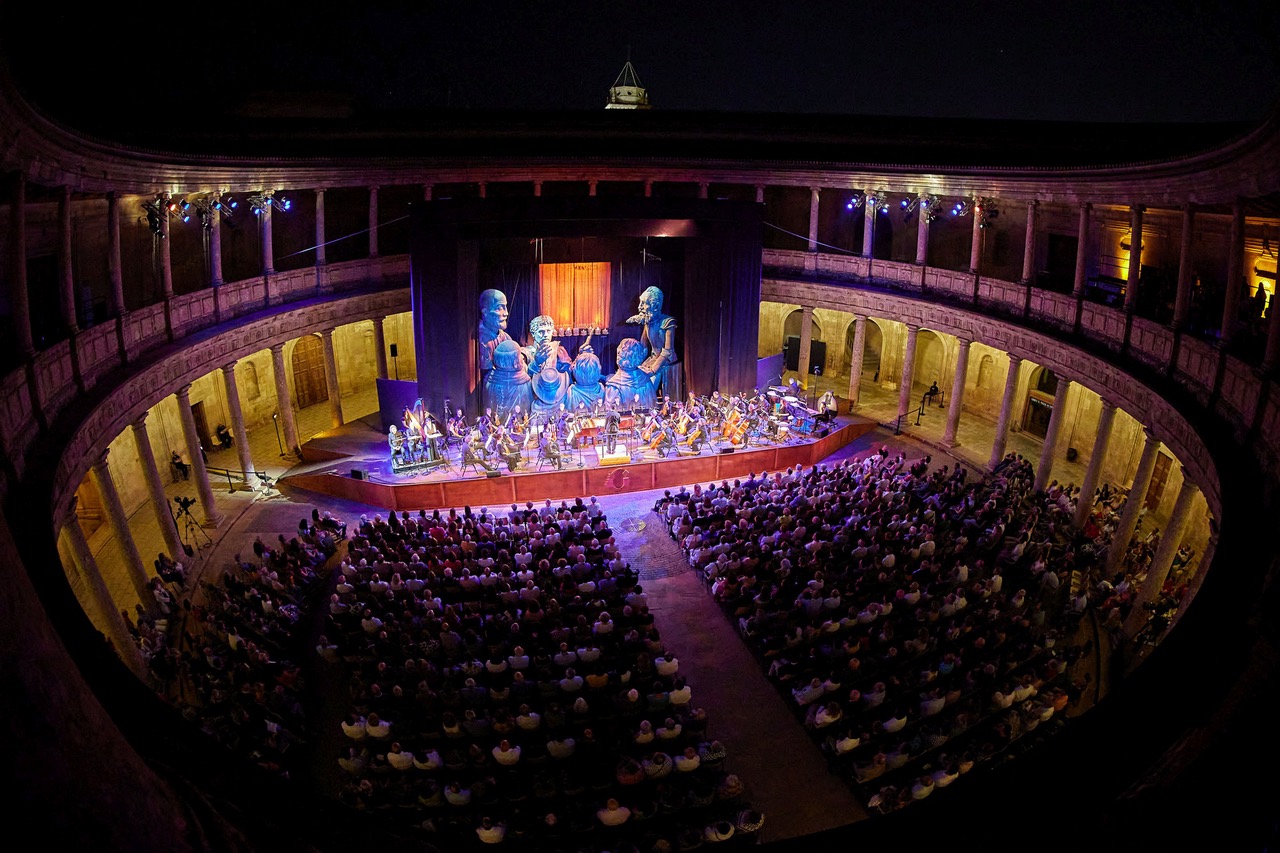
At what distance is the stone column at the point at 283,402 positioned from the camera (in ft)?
86.5

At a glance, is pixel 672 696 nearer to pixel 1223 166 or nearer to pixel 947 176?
pixel 1223 166

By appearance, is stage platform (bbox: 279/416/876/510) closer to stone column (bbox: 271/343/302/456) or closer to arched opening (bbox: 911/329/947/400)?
stone column (bbox: 271/343/302/456)

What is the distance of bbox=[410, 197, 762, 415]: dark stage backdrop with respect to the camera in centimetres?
2672

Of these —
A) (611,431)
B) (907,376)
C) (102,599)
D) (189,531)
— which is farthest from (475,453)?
(907,376)

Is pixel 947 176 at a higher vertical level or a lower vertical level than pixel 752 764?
higher

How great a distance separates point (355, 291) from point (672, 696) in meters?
19.6

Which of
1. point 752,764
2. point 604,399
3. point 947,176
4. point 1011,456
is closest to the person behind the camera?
point 752,764

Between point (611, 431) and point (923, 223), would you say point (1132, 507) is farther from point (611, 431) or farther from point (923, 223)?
point (611, 431)

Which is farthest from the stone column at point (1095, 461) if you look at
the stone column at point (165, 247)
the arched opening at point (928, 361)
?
the stone column at point (165, 247)

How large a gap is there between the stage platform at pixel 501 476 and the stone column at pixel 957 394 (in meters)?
4.49

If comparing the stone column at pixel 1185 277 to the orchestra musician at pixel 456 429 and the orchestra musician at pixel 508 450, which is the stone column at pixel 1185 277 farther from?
the orchestra musician at pixel 456 429

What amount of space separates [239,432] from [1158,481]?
26.2 meters

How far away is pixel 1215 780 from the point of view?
20.5 feet

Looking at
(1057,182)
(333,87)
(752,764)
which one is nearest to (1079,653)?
(752,764)
